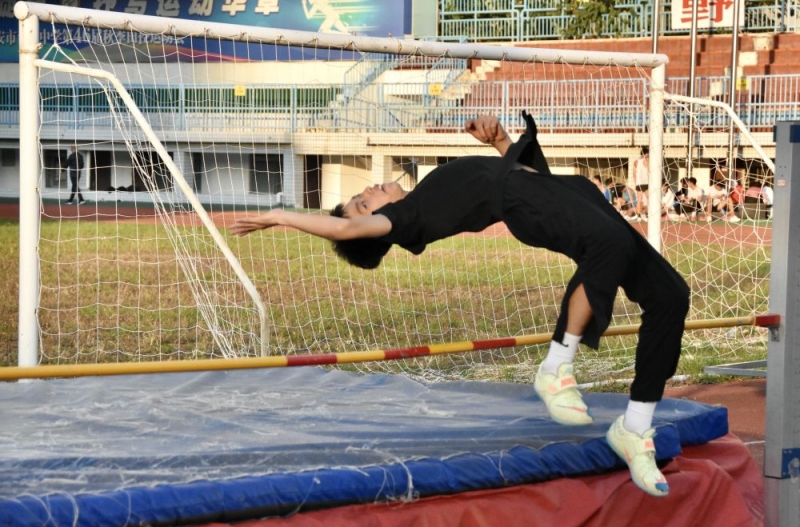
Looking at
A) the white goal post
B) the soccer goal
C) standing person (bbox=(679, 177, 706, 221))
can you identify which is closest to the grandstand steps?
the soccer goal

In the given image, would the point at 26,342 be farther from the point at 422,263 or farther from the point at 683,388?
the point at 422,263

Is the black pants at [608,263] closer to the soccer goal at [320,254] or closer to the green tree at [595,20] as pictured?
the soccer goal at [320,254]

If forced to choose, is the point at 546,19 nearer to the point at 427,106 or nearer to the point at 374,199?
the point at 427,106

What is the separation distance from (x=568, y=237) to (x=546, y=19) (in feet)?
86.1

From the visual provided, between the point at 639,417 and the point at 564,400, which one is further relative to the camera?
the point at 564,400

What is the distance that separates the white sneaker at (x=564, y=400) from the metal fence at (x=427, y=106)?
5.73 m

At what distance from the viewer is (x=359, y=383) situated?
5.41m

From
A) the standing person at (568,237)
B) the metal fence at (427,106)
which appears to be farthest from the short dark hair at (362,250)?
the metal fence at (427,106)

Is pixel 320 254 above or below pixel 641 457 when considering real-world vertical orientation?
above

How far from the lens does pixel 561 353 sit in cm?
424

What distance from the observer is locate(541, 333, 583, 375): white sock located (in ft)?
13.7

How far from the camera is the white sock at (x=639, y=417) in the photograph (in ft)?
13.0

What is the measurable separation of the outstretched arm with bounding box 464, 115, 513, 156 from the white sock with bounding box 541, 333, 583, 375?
0.72m

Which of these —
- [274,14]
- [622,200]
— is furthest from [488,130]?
[274,14]
